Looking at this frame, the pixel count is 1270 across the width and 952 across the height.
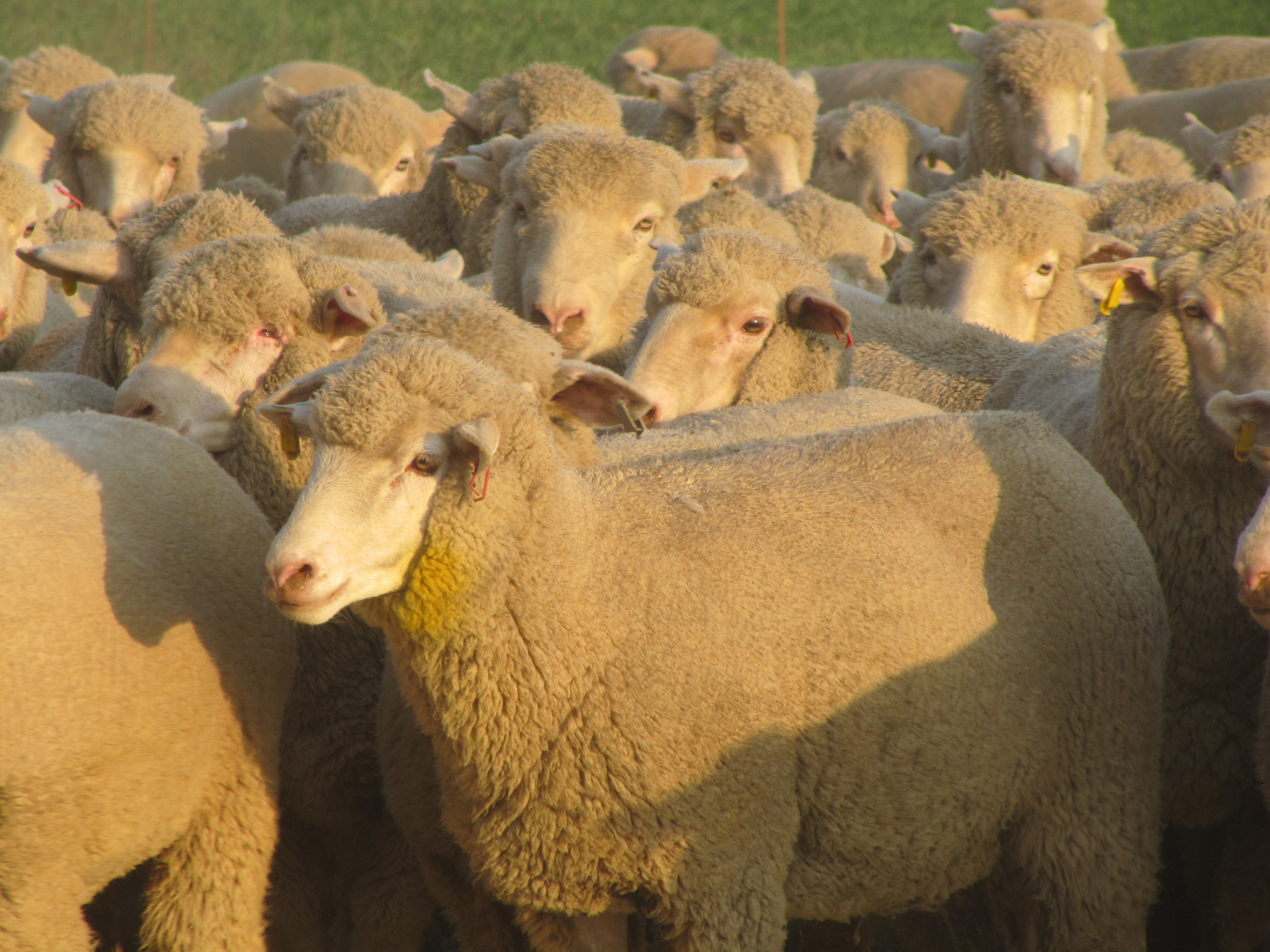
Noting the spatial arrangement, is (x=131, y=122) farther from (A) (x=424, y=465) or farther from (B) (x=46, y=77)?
(A) (x=424, y=465)

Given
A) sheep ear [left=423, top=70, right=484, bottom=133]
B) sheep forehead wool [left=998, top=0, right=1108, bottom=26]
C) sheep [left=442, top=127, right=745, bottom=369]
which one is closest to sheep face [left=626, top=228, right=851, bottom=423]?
sheep [left=442, top=127, right=745, bottom=369]

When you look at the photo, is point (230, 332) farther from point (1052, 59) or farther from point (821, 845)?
point (1052, 59)

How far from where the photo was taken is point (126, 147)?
6988 mm

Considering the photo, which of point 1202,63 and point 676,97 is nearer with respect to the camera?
point 676,97

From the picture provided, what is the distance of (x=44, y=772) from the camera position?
8.19 feet

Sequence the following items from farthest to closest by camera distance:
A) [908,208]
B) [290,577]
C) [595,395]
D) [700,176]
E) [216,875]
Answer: [908,208] < [700,176] < [595,395] < [216,875] < [290,577]

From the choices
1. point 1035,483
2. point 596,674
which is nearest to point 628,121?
point 1035,483

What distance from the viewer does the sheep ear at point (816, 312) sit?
450cm

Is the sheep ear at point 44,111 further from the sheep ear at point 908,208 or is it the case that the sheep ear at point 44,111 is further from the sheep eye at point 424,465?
the sheep eye at point 424,465

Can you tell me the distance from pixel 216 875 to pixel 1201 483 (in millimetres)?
2555

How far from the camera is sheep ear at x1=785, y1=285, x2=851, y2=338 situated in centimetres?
450

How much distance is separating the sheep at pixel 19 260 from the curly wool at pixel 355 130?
2.73m

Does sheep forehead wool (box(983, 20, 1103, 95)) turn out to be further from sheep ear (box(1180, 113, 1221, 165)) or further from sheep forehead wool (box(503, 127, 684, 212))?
sheep forehead wool (box(503, 127, 684, 212))

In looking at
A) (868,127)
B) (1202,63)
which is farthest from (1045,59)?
(1202,63)
